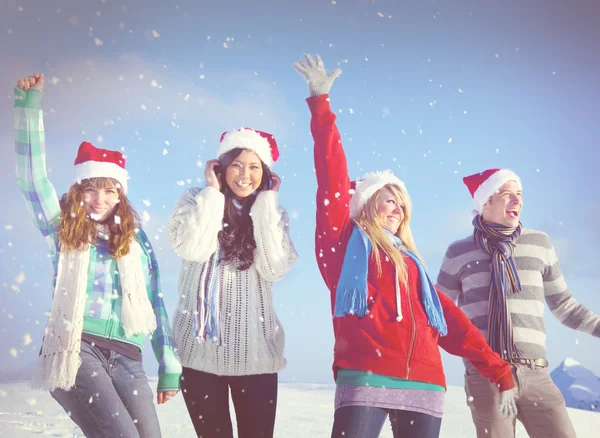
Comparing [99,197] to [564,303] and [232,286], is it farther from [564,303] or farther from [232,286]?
[564,303]

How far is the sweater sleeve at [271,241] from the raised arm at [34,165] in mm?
835

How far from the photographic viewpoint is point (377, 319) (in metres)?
2.17

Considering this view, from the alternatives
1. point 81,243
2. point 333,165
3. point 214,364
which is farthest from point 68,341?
point 333,165

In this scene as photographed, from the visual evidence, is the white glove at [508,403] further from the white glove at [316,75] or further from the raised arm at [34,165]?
the raised arm at [34,165]

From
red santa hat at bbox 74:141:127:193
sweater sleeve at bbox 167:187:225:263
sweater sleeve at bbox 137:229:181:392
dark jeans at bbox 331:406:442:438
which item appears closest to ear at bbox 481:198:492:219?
dark jeans at bbox 331:406:442:438

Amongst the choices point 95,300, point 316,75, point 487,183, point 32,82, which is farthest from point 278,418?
point 32,82

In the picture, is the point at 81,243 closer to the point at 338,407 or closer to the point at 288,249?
the point at 288,249

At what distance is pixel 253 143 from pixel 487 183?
4.42 ft

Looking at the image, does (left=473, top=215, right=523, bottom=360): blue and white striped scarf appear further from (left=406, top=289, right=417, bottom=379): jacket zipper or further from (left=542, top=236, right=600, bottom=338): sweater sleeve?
(left=406, top=289, right=417, bottom=379): jacket zipper

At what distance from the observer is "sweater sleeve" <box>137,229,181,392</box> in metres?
2.32

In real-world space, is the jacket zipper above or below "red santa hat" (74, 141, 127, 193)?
below

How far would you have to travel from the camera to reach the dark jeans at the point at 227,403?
2.28 meters

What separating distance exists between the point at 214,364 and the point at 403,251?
0.91 meters

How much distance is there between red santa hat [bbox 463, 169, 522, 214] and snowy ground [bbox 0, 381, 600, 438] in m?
2.66
